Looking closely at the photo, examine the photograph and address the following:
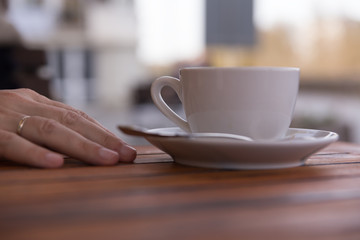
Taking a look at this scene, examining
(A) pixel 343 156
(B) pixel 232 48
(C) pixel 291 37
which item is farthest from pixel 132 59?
(A) pixel 343 156

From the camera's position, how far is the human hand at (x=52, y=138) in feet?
1.54

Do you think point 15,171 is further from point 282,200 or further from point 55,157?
point 282,200

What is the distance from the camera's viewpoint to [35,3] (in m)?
6.57

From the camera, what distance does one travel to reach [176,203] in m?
0.32

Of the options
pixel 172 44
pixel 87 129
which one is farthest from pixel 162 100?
pixel 172 44

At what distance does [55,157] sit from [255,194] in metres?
0.22

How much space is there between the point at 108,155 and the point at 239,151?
5.6 inches

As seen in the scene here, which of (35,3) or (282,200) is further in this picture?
(35,3)

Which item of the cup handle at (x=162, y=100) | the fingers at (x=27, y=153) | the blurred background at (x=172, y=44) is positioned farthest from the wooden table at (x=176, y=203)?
the blurred background at (x=172, y=44)

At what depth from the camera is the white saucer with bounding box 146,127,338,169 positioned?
44 cm

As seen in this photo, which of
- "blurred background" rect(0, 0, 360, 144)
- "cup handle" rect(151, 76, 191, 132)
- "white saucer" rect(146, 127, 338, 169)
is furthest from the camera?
"blurred background" rect(0, 0, 360, 144)

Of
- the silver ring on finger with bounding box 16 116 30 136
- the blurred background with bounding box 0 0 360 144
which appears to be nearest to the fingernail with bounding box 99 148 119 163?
the silver ring on finger with bounding box 16 116 30 136

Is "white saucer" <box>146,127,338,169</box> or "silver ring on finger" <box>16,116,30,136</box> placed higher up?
"silver ring on finger" <box>16,116,30,136</box>

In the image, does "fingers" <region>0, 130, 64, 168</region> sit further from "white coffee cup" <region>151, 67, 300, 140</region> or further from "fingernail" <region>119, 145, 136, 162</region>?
"white coffee cup" <region>151, 67, 300, 140</region>
